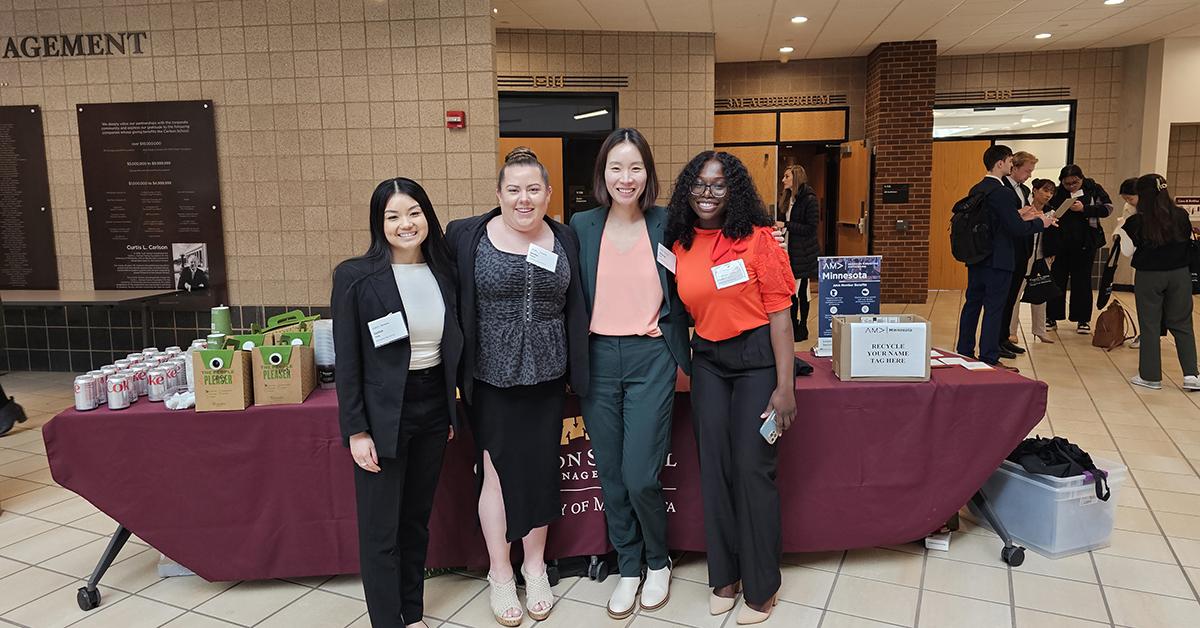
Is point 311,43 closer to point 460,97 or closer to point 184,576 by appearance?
point 460,97

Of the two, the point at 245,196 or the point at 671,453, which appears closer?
the point at 671,453

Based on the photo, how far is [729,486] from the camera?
2.54 meters

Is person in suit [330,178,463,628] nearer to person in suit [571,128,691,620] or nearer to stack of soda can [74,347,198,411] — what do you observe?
person in suit [571,128,691,620]

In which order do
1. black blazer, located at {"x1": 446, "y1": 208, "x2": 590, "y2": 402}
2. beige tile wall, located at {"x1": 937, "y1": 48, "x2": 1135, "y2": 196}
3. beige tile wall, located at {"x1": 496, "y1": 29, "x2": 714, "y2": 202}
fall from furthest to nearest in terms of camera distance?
1. beige tile wall, located at {"x1": 937, "y1": 48, "x2": 1135, "y2": 196}
2. beige tile wall, located at {"x1": 496, "y1": 29, "x2": 714, "y2": 202}
3. black blazer, located at {"x1": 446, "y1": 208, "x2": 590, "y2": 402}

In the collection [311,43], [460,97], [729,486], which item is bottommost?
[729,486]


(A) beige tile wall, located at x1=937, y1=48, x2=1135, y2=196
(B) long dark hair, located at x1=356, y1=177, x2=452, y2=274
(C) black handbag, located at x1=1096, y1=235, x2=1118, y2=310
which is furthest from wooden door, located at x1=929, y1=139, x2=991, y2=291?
(B) long dark hair, located at x1=356, y1=177, x2=452, y2=274

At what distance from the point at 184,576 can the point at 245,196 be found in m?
3.66

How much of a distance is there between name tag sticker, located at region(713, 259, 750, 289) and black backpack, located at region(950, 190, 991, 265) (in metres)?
3.55

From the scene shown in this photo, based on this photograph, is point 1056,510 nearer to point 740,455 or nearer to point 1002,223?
point 740,455

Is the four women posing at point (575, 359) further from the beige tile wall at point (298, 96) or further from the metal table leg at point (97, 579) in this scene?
the beige tile wall at point (298, 96)

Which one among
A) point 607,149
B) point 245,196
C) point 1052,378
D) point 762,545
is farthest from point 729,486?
point 245,196

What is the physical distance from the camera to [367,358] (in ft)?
7.29

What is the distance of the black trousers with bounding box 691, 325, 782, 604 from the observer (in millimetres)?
2447

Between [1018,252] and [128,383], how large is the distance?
19.5ft
